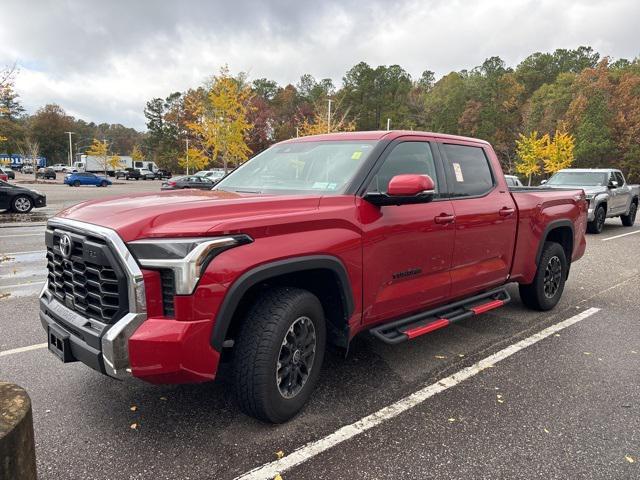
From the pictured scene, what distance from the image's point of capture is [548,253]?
5.26m

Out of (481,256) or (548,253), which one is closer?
(481,256)

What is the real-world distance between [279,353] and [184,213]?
3.20ft

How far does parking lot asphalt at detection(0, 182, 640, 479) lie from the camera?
256 centimetres

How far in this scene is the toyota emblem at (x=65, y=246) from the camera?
8.92 ft

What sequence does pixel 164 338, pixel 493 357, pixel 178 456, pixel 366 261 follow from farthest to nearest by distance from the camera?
1. pixel 493 357
2. pixel 366 261
3. pixel 178 456
4. pixel 164 338

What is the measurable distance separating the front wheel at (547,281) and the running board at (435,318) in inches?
30.7

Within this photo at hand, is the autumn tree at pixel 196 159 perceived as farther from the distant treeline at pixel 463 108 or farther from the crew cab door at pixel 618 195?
the crew cab door at pixel 618 195

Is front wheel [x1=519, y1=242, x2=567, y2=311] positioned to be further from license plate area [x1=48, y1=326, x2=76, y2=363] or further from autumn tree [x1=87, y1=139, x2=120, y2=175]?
autumn tree [x1=87, y1=139, x2=120, y2=175]

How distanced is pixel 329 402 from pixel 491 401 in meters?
1.15

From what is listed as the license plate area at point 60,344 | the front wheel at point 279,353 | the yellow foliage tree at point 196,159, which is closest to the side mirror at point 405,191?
the front wheel at point 279,353

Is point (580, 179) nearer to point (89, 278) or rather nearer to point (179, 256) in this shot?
point (179, 256)

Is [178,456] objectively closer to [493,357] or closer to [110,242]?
[110,242]

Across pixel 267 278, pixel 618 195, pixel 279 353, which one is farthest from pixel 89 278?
pixel 618 195

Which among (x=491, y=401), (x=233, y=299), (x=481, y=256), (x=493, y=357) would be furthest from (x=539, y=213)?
(x=233, y=299)
